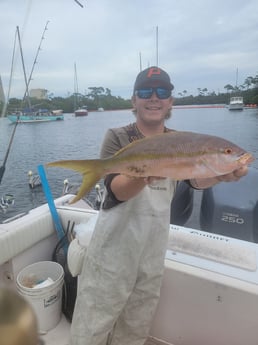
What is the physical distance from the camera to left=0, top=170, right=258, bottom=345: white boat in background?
2236 millimetres

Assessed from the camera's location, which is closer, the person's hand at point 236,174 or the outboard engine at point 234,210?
the person's hand at point 236,174

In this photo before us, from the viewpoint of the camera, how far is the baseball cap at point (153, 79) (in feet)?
6.85

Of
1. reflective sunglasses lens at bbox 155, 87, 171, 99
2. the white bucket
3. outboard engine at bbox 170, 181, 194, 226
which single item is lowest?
the white bucket

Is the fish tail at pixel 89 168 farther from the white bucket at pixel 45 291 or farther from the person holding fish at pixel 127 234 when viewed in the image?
the white bucket at pixel 45 291

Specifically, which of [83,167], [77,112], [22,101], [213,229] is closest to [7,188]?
[22,101]

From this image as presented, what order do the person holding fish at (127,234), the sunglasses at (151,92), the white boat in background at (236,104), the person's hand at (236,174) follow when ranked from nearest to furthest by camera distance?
1. the person's hand at (236,174)
2. the person holding fish at (127,234)
3. the sunglasses at (151,92)
4. the white boat in background at (236,104)

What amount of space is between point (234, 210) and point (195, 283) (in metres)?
1.45

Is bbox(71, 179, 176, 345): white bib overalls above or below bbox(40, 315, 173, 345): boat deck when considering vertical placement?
above

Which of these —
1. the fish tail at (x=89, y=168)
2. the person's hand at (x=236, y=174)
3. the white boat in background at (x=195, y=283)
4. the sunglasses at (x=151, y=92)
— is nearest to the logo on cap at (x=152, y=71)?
the sunglasses at (x=151, y=92)

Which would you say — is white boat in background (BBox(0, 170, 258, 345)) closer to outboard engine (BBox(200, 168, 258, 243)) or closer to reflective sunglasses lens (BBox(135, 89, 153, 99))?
outboard engine (BBox(200, 168, 258, 243))

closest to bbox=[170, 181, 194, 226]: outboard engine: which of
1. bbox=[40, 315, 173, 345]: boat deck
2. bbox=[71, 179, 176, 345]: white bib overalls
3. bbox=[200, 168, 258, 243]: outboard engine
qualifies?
bbox=[200, 168, 258, 243]: outboard engine

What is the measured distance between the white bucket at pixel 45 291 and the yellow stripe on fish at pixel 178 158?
166cm

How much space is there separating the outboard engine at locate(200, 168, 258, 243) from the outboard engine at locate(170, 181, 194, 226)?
335mm

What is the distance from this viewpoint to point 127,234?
211cm
